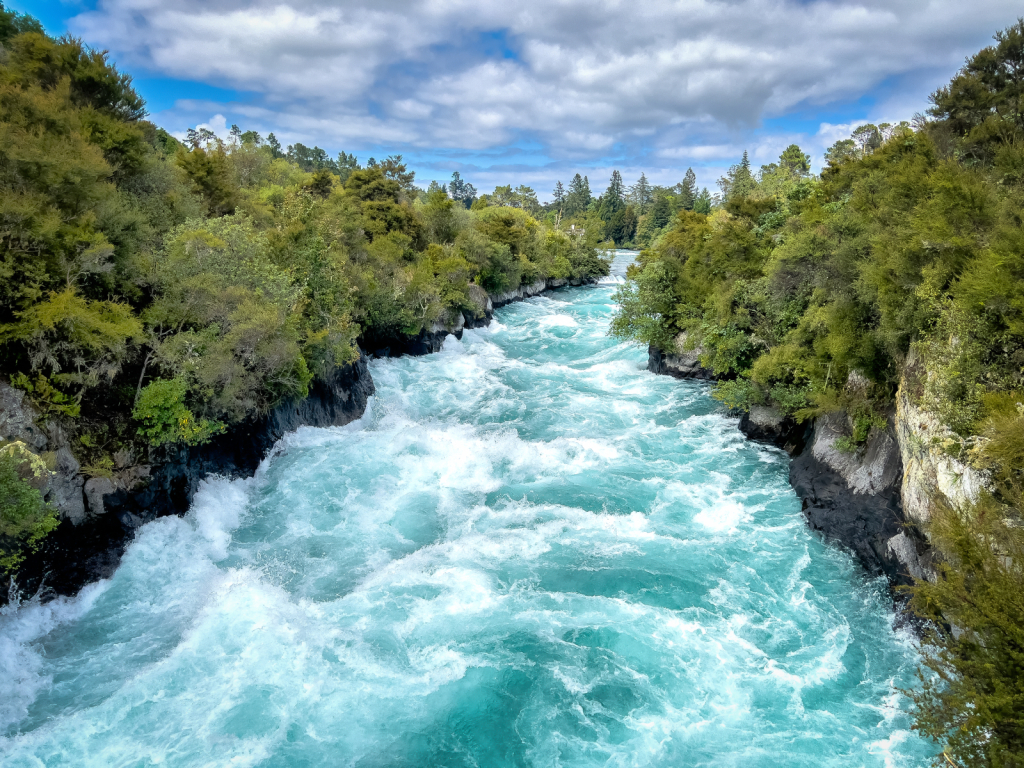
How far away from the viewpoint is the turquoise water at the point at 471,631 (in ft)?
31.0

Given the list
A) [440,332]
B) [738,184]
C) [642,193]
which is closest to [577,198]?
[642,193]

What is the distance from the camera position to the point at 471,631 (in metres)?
11.9

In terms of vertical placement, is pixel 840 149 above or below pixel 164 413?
above

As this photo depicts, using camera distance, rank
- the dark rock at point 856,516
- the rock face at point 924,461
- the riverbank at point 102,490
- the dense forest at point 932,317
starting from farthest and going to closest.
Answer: the dark rock at point 856,516 → the riverbank at point 102,490 → the rock face at point 924,461 → the dense forest at point 932,317

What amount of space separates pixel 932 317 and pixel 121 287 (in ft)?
71.8

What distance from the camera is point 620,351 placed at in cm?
3716

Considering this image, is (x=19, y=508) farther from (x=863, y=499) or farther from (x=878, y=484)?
(x=878, y=484)

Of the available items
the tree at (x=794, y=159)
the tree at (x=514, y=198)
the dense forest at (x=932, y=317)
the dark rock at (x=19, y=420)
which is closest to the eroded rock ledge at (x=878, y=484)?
the dense forest at (x=932, y=317)

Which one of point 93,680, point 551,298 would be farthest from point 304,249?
point 551,298

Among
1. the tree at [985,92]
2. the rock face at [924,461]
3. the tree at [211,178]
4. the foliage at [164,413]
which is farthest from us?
the tree at [211,178]

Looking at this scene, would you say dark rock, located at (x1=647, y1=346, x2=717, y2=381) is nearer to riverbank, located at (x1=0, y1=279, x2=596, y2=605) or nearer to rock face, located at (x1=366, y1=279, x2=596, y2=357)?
rock face, located at (x1=366, y1=279, x2=596, y2=357)

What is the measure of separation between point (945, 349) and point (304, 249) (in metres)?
23.1

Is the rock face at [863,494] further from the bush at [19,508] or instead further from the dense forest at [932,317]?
the bush at [19,508]

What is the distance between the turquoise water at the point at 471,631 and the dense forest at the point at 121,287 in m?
2.80
